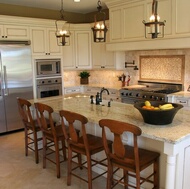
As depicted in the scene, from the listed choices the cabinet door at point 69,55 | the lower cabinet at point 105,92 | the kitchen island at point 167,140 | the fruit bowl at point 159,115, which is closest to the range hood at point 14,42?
the cabinet door at point 69,55

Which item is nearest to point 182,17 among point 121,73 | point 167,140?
point 121,73

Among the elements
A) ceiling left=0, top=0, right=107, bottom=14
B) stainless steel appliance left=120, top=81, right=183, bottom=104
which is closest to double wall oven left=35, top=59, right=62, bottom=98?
ceiling left=0, top=0, right=107, bottom=14

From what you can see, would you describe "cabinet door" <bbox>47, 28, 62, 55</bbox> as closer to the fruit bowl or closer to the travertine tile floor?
the travertine tile floor

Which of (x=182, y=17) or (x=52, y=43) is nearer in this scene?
Result: (x=182, y=17)

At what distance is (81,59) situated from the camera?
6488mm

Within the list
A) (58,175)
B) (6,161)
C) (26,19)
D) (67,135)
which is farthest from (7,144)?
(26,19)

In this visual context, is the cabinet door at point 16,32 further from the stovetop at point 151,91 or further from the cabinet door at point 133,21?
the stovetop at point 151,91

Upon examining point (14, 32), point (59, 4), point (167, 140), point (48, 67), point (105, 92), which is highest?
point (59, 4)

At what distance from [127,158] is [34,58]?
155 inches

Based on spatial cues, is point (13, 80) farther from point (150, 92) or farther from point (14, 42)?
point (150, 92)

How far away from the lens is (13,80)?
5293 millimetres

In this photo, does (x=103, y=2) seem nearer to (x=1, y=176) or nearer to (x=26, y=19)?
(x=26, y=19)

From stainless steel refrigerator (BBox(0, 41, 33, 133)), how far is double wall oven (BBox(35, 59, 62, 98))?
0.21m

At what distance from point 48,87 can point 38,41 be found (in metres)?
1.11
